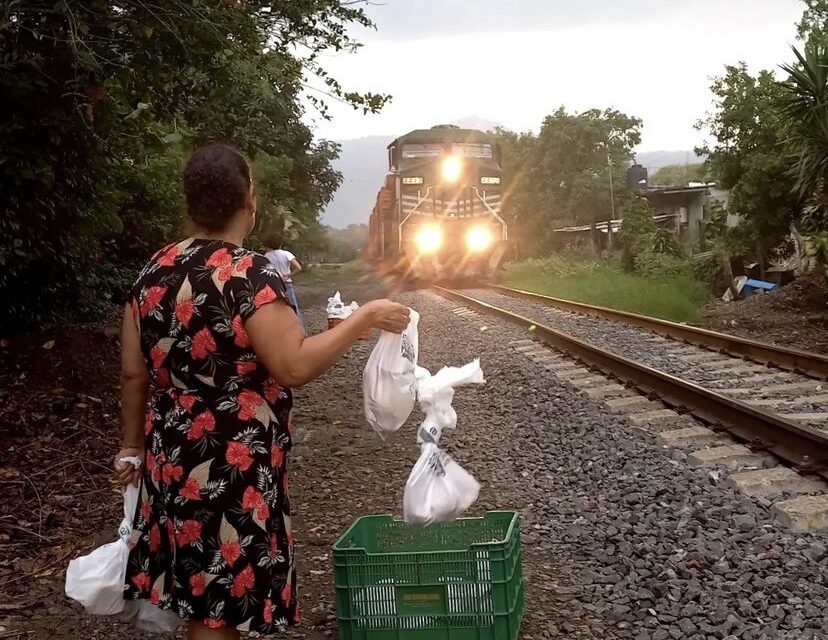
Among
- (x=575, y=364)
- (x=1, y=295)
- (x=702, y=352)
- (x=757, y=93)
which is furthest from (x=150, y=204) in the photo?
(x=757, y=93)

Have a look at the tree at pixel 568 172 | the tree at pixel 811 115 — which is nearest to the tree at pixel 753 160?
the tree at pixel 811 115

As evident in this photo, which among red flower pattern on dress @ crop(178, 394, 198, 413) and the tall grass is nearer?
red flower pattern on dress @ crop(178, 394, 198, 413)

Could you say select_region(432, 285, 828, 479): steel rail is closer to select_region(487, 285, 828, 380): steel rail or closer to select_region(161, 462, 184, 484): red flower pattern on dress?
select_region(487, 285, 828, 380): steel rail

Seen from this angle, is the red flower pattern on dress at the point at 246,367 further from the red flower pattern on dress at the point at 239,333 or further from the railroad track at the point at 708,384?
the railroad track at the point at 708,384

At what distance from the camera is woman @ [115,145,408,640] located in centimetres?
222

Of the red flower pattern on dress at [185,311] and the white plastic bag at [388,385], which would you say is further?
the white plastic bag at [388,385]

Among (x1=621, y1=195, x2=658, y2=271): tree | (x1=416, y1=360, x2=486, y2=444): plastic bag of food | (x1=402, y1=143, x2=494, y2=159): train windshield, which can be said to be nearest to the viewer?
(x1=416, y1=360, x2=486, y2=444): plastic bag of food

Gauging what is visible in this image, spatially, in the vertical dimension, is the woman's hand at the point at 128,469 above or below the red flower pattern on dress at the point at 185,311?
below

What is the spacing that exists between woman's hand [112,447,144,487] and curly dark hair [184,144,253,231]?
75 centimetres

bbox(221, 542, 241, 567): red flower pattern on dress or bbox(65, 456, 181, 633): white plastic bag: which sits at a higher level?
bbox(221, 542, 241, 567): red flower pattern on dress

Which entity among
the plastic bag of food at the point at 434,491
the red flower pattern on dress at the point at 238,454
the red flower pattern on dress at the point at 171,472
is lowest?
the plastic bag of food at the point at 434,491

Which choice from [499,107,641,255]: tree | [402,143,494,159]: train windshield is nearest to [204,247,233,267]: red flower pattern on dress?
[402,143,494,159]: train windshield

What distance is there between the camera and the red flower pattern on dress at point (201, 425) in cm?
226

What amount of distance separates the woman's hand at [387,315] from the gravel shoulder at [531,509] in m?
1.55
